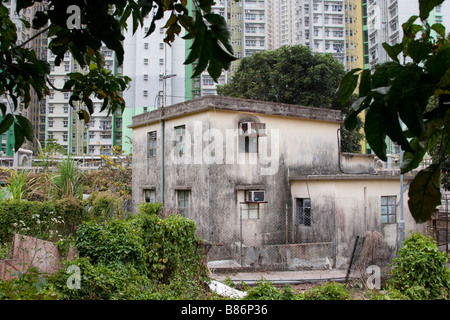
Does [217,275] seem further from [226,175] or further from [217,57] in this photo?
[217,57]

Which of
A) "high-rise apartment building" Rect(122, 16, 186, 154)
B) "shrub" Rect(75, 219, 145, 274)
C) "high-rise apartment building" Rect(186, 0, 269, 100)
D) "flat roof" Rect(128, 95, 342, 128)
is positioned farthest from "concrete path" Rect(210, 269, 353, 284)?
"high-rise apartment building" Rect(186, 0, 269, 100)

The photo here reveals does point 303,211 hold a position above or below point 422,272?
above

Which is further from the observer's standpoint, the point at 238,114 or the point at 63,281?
the point at 238,114

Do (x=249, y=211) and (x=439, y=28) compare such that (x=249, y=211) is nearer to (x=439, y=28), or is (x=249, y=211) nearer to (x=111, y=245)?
(x=111, y=245)

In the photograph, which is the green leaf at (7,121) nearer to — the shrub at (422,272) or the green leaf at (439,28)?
the green leaf at (439,28)

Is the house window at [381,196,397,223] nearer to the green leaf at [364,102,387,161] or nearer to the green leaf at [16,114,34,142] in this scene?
the green leaf at [16,114,34,142]

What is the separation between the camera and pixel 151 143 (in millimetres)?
14539

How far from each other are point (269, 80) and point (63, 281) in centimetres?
1833

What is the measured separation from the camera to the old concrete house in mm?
11422

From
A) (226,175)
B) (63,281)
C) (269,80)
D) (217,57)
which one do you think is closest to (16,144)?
(217,57)

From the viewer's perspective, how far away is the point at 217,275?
1014 cm

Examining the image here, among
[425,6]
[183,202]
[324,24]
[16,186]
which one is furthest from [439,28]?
[324,24]

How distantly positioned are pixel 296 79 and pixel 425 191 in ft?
69.2
